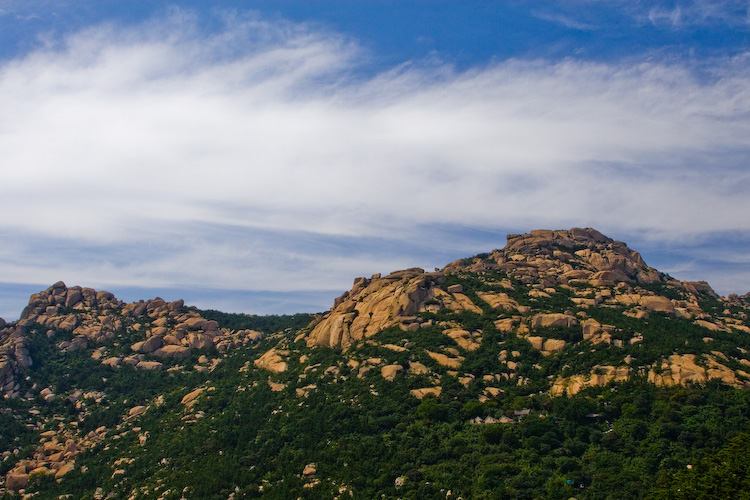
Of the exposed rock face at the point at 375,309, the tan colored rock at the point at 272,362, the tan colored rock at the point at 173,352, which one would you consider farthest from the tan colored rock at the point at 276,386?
the tan colored rock at the point at 173,352

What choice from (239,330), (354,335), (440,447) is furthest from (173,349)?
(440,447)

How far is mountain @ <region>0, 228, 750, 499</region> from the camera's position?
8012 centimetres

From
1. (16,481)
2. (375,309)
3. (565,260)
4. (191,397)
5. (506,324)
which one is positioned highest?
(565,260)

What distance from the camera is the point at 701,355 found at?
3733 inches

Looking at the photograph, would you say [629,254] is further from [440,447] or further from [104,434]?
[104,434]

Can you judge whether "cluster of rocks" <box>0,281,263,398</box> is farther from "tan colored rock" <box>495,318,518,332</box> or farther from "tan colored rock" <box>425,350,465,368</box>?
"tan colored rock" <box>495,318,518,332</box>

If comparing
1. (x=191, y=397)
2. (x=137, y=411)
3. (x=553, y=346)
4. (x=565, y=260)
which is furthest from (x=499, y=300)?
(x=137, y=411)

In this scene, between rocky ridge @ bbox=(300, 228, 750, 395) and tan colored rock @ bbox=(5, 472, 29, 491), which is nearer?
rocky ridge @ bbox=(300, 228, 750, 395)

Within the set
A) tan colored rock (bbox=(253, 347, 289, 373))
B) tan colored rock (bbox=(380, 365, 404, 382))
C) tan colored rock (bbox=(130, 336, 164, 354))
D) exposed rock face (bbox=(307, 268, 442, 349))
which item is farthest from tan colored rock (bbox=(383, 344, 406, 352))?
tan colored rock (bbox=(130, 336, 164, 354))

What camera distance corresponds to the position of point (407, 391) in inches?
3981

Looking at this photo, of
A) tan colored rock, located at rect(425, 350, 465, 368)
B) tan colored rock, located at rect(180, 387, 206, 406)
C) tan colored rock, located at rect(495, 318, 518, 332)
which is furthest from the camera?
tan colored rock, located at rect(180, 387, 206, 406)

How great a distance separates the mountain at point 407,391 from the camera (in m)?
80.1

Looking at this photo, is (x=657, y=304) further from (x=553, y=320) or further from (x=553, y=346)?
(x=553, y=346)

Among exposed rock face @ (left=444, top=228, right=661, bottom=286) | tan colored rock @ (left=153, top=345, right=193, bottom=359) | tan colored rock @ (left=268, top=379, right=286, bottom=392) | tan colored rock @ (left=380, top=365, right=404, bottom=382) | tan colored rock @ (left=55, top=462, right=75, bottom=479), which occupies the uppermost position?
exposed rock face @ (left=444, top=228, right=661, bottom=286)
